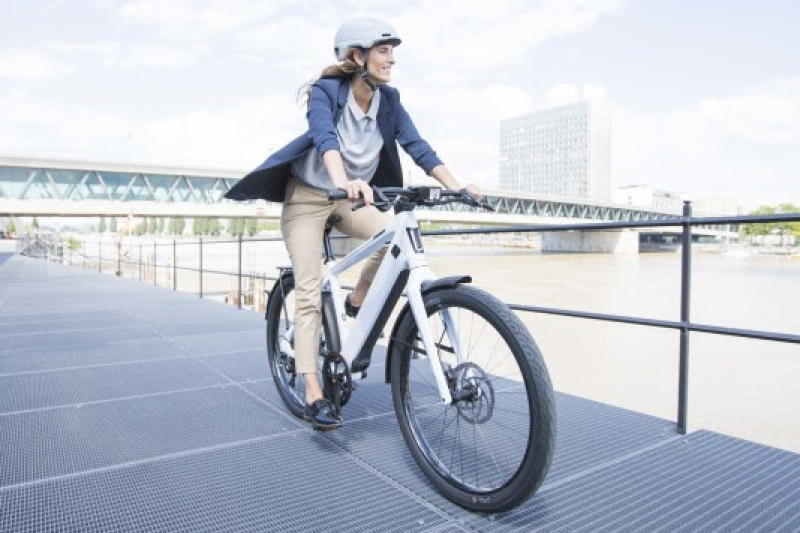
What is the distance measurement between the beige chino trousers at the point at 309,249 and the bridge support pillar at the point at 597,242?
61.0 metres

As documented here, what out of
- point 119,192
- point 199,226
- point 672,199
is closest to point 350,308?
point 119,192

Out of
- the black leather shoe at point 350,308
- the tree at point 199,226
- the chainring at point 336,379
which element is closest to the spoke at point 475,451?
the chainring at point 336,379

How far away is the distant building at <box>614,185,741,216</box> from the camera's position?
126125mm

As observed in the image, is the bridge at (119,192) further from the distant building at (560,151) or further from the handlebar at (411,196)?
the distant building at (560,151)

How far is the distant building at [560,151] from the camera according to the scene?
5418 inches

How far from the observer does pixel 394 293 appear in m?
1.90

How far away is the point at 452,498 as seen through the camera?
1.68 metres

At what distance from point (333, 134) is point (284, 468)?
114 centimetres

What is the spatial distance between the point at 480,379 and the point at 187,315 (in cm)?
489

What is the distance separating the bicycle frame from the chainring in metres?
0.05

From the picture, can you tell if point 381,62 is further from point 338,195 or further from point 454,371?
point 454,371

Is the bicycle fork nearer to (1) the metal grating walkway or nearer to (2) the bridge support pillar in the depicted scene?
(1) the metal grating walkway

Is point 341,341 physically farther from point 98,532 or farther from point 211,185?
point 211,185

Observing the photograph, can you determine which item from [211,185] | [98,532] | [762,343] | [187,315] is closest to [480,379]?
[98,532]
